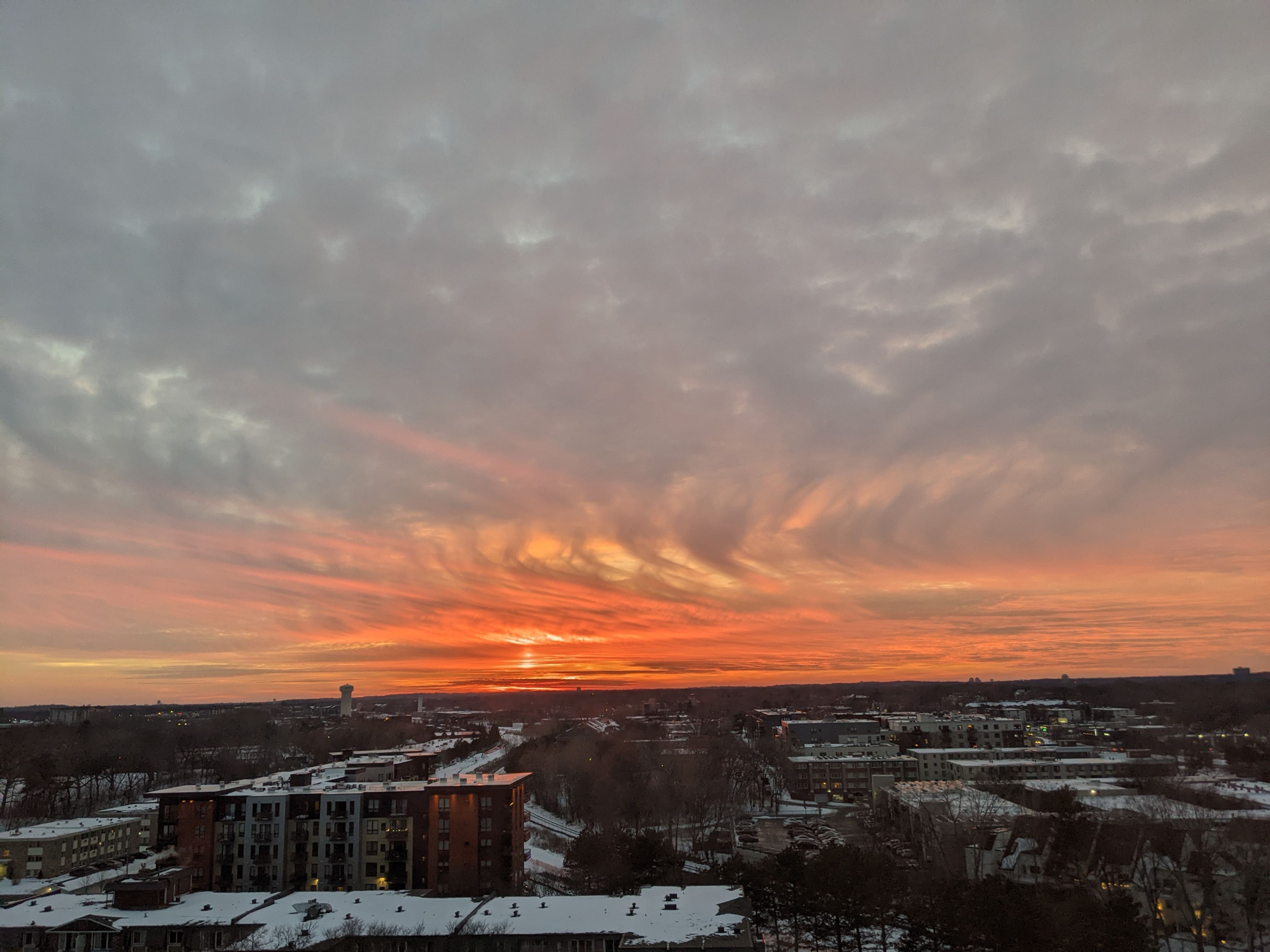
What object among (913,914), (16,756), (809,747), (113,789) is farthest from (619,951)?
(16,756)

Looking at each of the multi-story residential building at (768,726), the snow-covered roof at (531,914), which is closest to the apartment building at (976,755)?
the multi-story residential building at (768,726)

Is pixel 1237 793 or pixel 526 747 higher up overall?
pixel 1237 793

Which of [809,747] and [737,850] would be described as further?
[809,747]

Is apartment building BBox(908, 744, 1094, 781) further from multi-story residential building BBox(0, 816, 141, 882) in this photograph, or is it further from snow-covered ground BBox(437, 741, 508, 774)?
multi-story residential building BBox(0, 816, 141, 882)

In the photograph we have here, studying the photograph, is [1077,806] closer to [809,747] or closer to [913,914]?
[913,914]

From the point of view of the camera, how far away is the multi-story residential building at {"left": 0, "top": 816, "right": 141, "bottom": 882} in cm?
6838

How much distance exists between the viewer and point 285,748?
152 meters

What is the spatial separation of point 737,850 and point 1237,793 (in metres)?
41.9

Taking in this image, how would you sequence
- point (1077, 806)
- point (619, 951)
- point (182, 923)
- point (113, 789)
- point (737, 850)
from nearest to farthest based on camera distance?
point (619, 951) → point (182, 923) → point (1077, 806) → point (737, 850) → point (113, 789)

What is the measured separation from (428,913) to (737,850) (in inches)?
1665

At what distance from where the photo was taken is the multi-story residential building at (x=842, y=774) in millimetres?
112938

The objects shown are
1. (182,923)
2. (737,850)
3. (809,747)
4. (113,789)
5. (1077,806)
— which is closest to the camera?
(182,923)

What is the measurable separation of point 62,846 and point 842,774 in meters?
95.7

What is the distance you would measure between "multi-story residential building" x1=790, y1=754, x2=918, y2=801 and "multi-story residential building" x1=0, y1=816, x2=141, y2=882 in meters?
84.8
